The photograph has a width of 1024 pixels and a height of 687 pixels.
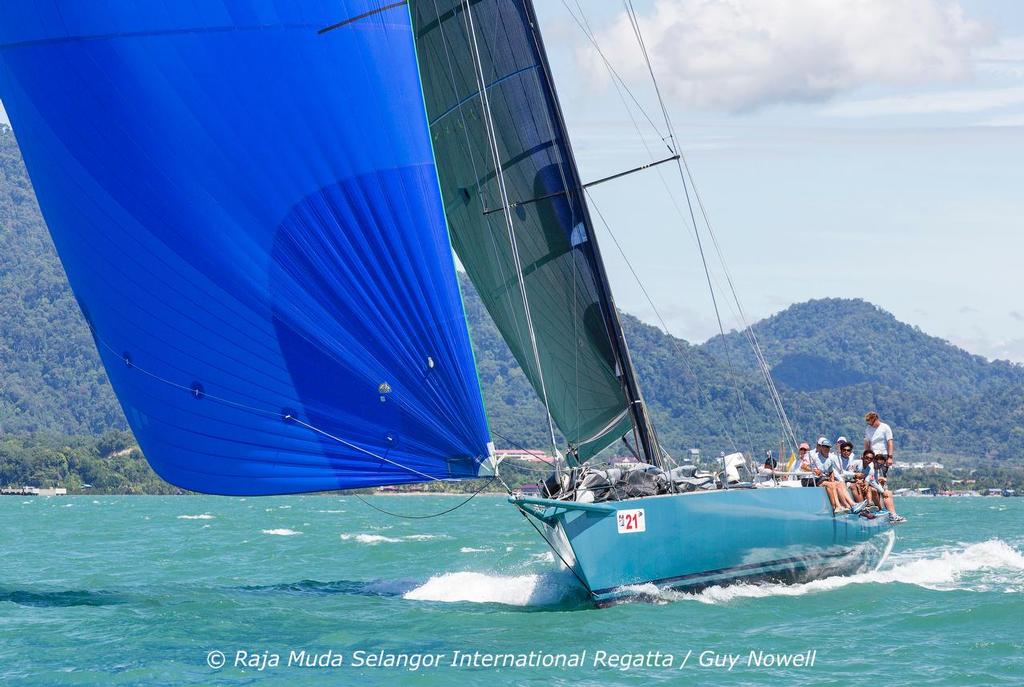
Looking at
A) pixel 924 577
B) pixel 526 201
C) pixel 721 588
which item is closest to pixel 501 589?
pixel 721 588

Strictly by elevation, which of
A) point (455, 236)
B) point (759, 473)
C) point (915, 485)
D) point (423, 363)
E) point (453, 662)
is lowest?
point (915, 485)

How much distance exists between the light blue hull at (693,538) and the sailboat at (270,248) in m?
0.03

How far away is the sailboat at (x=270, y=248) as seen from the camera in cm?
1277

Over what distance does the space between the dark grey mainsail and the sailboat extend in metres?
2.07

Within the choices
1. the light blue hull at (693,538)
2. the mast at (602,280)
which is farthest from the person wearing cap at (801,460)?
the mast at (602,280)

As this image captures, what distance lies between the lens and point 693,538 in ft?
44.5

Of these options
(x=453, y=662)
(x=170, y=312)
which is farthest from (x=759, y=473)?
(x=170, y=312)

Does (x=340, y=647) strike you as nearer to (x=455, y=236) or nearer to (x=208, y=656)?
(x=208, y=656)

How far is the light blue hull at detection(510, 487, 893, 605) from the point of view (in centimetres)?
1305

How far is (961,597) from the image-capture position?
15.5 meters

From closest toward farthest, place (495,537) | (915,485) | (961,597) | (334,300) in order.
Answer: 1. (334,300)
2. (961,597)
3. (495,537)
4. (915,485)

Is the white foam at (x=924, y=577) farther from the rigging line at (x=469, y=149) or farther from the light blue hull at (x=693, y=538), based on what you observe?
the rigging line at (x=469, y=149)

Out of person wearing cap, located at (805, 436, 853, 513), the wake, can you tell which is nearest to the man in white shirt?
person wearing cap, located at (805, 436, 853, 513)

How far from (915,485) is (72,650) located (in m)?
133
